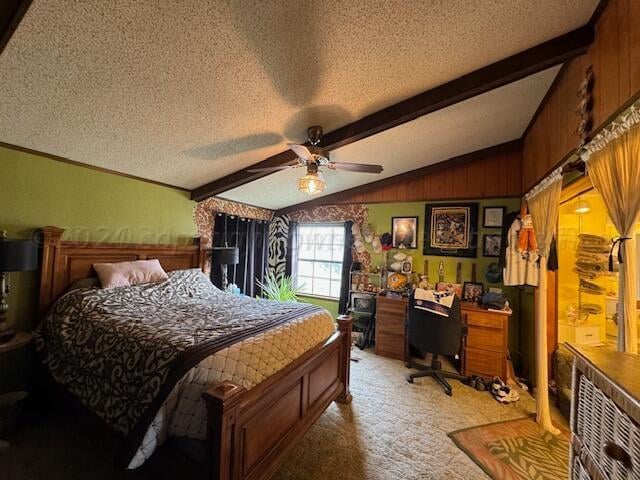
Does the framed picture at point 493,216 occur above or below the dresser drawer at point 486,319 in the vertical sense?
above

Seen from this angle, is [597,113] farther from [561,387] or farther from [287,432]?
[287,432]

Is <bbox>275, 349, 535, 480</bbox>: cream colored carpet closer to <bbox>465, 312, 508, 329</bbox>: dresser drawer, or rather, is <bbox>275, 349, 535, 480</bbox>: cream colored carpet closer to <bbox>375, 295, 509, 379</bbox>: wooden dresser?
<bbox>375, 295, 509, 379</bbox>: wooden dresser

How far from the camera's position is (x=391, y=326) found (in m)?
3.38

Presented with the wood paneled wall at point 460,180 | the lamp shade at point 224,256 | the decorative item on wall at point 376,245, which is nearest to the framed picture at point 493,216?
the wood paneled wall at point 460,180

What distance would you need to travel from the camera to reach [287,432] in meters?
1.63

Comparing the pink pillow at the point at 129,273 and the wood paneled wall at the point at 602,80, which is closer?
the wood paneled wall at the point at 602,80

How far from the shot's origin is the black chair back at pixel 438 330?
2543mm

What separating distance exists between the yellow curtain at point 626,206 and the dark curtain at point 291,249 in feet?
12.7

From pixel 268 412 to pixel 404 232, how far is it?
307cm

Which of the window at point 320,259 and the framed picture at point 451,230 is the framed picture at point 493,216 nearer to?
the framed picture at point 451,230

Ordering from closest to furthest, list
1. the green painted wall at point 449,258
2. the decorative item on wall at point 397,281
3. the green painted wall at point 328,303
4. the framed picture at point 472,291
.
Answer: the green painted wall at point 449,258 → the framed picture at point 472,291 → the decorative item on wall at point 397,281 → the green painted wall at point 328,303

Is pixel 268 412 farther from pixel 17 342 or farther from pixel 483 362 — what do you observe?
pixel 483 362

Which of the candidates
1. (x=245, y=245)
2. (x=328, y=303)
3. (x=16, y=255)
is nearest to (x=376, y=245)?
(x=328, y=303)

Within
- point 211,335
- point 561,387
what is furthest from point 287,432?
point 561,387
